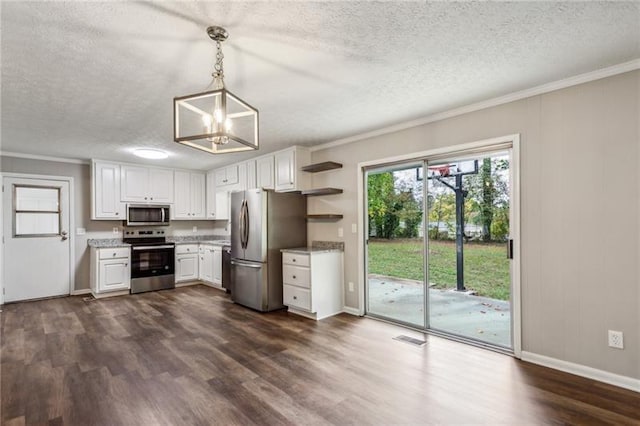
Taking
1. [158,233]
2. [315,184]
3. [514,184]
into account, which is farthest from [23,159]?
[514,184]

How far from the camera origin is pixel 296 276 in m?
4.20

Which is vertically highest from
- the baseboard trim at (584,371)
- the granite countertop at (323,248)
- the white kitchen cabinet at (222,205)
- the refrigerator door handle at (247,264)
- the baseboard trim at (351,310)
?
the white kitchen cabinet at (222,205)

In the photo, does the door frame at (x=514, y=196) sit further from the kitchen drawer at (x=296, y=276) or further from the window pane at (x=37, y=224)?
the window pane at (x=37, y=224)

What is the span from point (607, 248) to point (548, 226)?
1.32 feet

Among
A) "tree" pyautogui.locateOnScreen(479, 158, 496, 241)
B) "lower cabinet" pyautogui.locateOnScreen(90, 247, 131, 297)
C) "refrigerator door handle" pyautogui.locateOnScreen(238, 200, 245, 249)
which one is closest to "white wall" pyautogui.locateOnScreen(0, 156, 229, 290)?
"lower cabinet" pyautogui.locateOnScreen(90, 247, 131, 297)

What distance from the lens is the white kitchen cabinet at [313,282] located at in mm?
3992

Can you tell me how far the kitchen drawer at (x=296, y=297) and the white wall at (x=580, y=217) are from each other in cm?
230

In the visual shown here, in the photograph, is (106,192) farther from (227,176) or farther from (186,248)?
(227,176)

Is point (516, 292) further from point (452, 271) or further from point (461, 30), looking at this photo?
point (461, 30)

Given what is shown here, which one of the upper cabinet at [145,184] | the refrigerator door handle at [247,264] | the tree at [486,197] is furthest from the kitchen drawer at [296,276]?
the upper cabinet at [145,184]

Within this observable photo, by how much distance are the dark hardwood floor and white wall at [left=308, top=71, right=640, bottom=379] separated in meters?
0.33

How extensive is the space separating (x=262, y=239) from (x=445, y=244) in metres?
2.32

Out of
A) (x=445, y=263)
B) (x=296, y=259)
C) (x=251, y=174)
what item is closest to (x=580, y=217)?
(x=445, y=263)

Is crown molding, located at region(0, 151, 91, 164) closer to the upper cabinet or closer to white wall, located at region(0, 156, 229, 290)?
white wall, located at region(0, 156, 229, 290)
